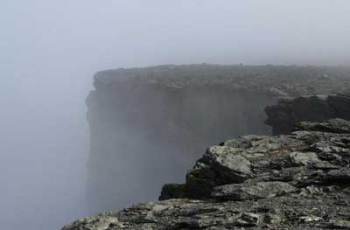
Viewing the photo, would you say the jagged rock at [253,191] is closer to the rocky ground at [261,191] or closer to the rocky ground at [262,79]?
the rocky ground at [261,191]

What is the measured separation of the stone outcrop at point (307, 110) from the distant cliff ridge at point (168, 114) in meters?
6.29

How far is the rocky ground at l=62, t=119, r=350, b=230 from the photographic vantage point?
12734 millimetres

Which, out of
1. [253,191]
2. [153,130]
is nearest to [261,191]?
[253,191]

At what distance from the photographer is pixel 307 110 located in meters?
37.0

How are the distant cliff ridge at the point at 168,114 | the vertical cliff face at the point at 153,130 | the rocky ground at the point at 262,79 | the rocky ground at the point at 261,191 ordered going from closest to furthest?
1. the rocky ground at the point at 261,191
2. the rocky ground at the point at 262,79
3. the distant cliff ridge at the point at 168,114
4. the vertical cliff face at the point at 153,130

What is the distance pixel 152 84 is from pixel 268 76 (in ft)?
68.8

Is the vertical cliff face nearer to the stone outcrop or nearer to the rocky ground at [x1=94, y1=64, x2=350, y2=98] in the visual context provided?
the rocky ground at [x1=94, y1=64, x2=350, y2=98]

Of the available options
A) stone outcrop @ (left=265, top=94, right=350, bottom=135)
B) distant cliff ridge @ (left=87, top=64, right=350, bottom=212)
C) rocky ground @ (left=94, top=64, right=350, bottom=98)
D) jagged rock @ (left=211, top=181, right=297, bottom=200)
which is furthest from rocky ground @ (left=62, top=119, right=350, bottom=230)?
distant cliff ridge @ (left=87, top=64, right=350, bottom=212)

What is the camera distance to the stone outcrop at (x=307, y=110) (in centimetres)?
3322

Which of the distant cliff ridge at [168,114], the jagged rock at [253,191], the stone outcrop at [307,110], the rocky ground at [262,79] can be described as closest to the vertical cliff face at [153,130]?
the distant cliff ridge at [168,114]

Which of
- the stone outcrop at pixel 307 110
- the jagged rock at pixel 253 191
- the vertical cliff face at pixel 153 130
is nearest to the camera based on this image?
the jagged rock at pixel 253 191

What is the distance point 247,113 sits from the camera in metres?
56.3

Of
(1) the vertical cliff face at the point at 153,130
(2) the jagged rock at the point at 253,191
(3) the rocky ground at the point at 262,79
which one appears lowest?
(1) the vertical cliff face at the point at 153,130

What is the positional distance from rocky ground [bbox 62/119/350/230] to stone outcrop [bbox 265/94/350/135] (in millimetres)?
10640
